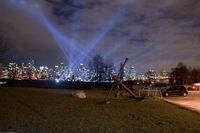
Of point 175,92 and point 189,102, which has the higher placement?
point 175,92

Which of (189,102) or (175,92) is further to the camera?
(175,92)

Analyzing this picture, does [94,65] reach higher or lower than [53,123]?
higher

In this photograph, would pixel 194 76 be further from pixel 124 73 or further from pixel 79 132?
pixel 79 132

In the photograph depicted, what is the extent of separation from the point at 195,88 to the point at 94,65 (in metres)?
22.9

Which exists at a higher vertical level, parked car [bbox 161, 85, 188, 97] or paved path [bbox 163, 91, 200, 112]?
parked car [bbox 161, 85, 188, 97]

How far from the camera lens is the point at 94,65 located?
4400 centimetres

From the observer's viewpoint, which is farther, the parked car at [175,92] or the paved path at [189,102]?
the parked car at [175,92]

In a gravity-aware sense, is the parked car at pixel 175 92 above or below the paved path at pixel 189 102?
above

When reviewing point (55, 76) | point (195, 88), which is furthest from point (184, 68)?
point (55, 76)

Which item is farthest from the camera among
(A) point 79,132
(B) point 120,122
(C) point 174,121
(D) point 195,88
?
(D) point 195,88

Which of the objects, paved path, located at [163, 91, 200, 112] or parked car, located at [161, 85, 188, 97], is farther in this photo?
parked car, located at [161, 85, 188, 97]

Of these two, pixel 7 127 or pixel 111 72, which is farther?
pixel 111 72

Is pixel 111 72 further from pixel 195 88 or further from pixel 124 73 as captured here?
pixel 195 88

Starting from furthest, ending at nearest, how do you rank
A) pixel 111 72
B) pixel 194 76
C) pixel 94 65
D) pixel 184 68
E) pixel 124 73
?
pixel 194 76, pixel 184 68, pixel 124 73, pixel 111 72, pixel 94 65
